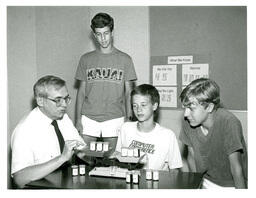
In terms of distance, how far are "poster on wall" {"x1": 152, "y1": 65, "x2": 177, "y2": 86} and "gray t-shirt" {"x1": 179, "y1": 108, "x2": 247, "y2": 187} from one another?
1.07 metres

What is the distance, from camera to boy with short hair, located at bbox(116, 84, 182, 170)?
6.51ft

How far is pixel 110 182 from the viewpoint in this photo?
1.41 metres

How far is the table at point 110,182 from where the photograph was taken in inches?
53.7

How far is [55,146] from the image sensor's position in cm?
181

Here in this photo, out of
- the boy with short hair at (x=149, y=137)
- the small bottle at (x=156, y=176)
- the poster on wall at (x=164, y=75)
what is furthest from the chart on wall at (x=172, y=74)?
the small bottle at (x=156, y=176)

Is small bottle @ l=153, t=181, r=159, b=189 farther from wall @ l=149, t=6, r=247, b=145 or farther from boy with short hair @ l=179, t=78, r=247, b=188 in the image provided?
wall @ l=149, t=6, r=247, b=145

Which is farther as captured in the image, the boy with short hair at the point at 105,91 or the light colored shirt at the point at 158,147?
the boy with short hair at the point at 105,91

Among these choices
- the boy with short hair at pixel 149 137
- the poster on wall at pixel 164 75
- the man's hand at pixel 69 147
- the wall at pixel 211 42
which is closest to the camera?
the man's hand at pixel 69 147

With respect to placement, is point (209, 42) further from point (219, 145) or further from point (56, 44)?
point (56, 44)

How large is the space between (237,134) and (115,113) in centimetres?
98

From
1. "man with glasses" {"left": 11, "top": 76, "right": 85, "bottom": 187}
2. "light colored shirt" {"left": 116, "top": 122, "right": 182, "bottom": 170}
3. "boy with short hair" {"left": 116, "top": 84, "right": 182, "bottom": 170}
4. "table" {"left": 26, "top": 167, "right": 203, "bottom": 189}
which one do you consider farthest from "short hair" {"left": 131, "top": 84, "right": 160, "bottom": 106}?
"table" {"left": 26, "top": 167, "right": 203, "bottom": 189}

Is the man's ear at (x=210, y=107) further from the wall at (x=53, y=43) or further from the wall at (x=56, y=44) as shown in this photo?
the wall at (x=53, y=43)

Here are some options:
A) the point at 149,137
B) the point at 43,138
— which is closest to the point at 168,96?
the point at 149,137

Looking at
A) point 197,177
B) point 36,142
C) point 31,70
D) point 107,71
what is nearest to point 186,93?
point 197,177
